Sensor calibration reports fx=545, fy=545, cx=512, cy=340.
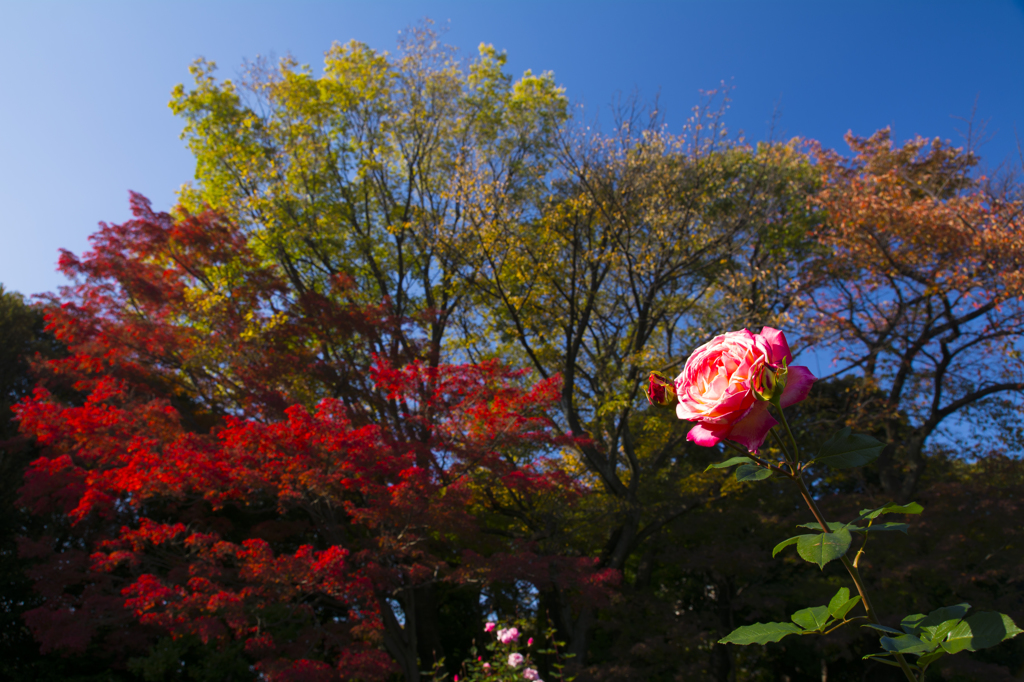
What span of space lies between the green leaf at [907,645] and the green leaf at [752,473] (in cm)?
28

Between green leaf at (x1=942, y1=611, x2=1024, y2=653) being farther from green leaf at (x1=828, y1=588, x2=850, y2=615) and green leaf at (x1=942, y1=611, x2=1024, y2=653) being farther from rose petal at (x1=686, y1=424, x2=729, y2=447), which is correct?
rose petal at (x1=686, y1=424, x2=729, y2=447)

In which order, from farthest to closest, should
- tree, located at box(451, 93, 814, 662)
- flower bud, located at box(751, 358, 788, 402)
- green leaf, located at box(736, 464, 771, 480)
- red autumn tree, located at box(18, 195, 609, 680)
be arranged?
1. tree, located at box(451, 93, 814, 662)
2. red autumn tree, located at box(18, 195, 609, 680)
3. green leaf, located at box(736, 464, 771, 480)
4. flower bud, located at box(751, 358, 788, 402)

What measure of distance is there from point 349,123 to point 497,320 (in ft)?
14.6

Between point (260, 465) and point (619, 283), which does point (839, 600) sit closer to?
point (260, 465)

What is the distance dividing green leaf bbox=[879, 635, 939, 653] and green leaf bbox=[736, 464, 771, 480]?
28 cm

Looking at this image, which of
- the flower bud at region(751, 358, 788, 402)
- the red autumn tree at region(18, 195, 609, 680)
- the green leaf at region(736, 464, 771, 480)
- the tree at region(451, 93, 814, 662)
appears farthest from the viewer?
the tree at region(451, 93, 814, 662)

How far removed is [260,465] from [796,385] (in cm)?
595

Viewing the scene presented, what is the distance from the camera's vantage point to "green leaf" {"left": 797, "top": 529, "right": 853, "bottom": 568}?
820 millimetres

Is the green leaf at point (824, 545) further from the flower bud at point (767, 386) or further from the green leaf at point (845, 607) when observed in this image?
the flower bud at point (767, 386)

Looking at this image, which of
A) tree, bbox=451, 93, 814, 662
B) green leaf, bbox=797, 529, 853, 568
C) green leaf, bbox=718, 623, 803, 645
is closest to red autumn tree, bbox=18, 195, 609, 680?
tree, bbox=451, 93, 814, 662

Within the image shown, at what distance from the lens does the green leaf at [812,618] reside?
943 mm

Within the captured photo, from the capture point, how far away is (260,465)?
19.0 ft

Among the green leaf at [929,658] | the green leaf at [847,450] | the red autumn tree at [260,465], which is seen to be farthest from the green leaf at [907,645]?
the red autumn tree at [260,465]

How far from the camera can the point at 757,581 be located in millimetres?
9594
